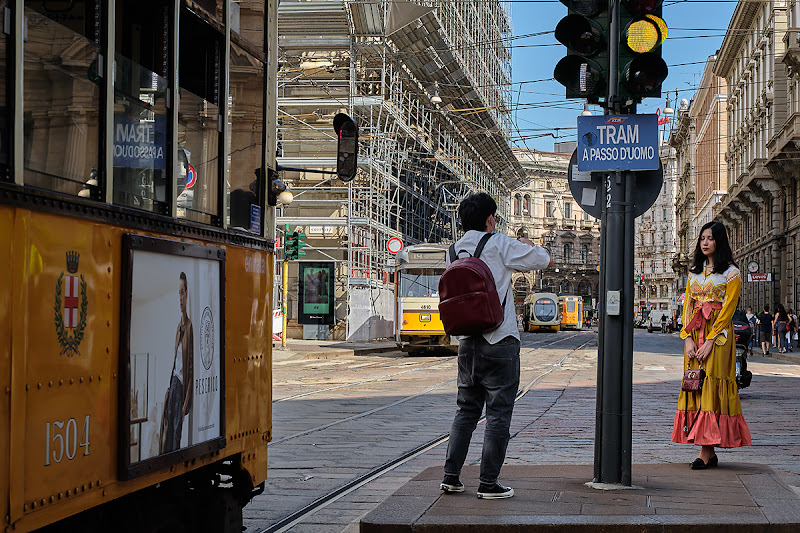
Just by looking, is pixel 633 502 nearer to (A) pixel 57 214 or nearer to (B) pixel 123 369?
(B) pixel 123 369

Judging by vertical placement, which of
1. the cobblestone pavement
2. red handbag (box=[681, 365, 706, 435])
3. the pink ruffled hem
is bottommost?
the cobblestone pavement

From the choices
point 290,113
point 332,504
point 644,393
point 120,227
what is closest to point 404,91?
point 290,113

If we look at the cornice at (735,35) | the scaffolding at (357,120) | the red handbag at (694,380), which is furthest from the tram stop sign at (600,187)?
the cornice at (735,35)

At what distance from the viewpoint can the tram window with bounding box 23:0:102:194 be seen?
3.01m

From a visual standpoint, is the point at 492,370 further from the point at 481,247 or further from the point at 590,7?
the point at 590,7

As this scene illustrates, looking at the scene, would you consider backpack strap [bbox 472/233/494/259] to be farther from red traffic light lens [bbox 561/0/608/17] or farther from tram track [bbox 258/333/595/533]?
tram track [bbox 258/333/595/533]

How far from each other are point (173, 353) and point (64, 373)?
741mm

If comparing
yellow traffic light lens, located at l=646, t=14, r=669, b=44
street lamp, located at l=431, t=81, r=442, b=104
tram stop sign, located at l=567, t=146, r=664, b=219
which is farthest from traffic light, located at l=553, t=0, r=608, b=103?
street lamp, located at l=431, t=81, r=442, b=104

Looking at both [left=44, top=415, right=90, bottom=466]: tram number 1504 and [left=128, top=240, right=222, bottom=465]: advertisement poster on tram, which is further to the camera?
[left=128, top=240, right=222, bottom=465]: advertisement poster on tram

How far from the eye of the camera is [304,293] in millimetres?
32812

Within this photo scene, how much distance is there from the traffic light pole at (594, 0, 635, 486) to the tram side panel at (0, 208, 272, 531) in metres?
2.65

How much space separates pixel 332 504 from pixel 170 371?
285cm

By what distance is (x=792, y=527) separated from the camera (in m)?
4.74

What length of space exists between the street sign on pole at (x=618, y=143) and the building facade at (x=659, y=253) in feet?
350
